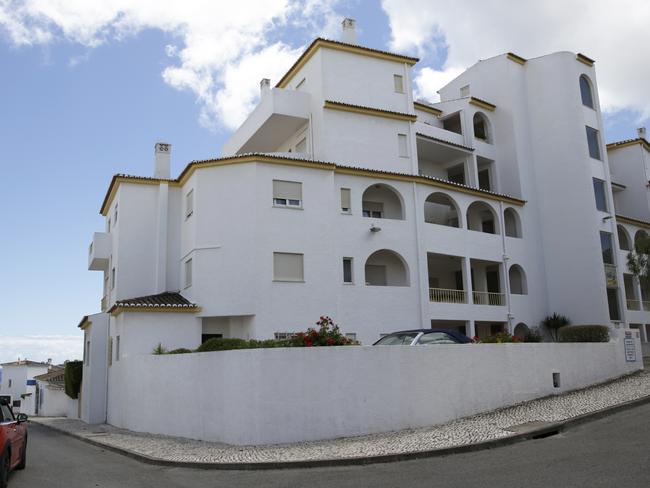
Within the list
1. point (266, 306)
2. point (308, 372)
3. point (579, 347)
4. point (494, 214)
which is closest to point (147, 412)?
point (266, 306)

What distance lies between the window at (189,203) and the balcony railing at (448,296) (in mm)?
11231

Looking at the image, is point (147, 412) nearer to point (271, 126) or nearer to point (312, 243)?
point (312, 243)

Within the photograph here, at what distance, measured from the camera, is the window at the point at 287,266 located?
2306 centimetres

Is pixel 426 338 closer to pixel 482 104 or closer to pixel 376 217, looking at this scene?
pixel 376 217

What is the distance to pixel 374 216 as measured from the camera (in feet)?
91.9

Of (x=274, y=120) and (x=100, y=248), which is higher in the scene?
(x=274, y=120)

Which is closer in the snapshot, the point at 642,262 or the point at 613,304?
the point at 642,262

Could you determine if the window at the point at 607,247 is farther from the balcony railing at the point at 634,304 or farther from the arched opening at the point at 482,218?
the arched opening at the point at 482,218

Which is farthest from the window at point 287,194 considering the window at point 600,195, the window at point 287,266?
the window at point 600,195

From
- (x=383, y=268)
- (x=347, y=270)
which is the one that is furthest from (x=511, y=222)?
(x=347, y=270)

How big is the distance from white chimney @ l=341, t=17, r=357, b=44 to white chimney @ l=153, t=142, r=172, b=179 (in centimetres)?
963

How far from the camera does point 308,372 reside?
13.6 metres

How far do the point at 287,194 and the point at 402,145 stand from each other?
706 centimetres

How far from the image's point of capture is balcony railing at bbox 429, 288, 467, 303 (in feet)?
92.5
